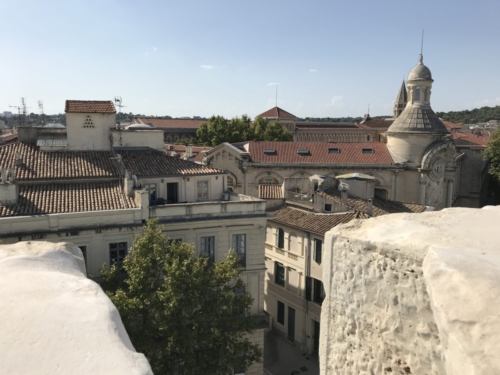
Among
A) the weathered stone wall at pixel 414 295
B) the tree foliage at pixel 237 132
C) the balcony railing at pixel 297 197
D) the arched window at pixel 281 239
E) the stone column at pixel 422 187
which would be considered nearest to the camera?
the weathered stone wall at pixel 414 295

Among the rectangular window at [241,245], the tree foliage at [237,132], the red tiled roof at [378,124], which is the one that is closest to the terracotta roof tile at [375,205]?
the rectangular window at [241,245]

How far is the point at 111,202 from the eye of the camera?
781 inches

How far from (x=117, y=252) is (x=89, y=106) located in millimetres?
11097

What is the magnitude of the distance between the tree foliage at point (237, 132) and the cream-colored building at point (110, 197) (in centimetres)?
4087

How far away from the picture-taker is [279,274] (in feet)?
90.6

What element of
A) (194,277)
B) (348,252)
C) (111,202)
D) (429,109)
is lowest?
(194,277)

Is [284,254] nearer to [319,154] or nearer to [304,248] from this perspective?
[304,248]

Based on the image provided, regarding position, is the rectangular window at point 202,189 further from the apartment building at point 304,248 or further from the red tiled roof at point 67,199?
the apartment building at point 304,248

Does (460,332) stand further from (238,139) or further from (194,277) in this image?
(238,139)

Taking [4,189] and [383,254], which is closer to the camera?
[383,254]

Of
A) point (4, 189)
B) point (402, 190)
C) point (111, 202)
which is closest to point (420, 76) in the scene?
point (402, 190)

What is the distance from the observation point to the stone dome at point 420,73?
153ft

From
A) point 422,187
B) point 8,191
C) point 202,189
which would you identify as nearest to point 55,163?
point 8,191

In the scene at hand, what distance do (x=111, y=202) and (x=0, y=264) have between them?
10060 mm
